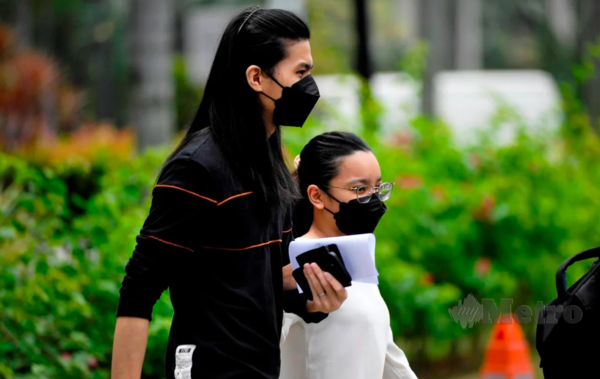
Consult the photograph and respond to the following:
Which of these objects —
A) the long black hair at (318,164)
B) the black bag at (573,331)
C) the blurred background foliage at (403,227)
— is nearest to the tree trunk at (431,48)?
the blurred background foliage at (403,227)

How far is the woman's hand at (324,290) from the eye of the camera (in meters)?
2.79

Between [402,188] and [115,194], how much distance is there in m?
2.40

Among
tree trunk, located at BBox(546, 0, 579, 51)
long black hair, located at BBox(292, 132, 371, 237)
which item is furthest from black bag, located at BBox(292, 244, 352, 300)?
tree trunk, located at BBox(546, 0, 579, 51)

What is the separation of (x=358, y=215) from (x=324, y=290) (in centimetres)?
38

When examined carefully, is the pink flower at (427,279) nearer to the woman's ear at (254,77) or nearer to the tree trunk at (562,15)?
Result: the woman's ear at (254,77)

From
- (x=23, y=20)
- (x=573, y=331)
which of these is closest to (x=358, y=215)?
(x=573, y=331)

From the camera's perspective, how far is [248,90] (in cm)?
274

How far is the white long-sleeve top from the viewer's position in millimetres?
3025

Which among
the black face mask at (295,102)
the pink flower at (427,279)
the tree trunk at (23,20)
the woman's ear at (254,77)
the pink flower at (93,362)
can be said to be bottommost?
the tree trunk at (23,20)

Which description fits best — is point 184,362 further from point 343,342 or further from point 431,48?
point 431,48

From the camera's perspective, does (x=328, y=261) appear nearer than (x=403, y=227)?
Yes

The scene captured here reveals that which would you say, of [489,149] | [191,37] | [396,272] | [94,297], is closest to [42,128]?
[489,149]

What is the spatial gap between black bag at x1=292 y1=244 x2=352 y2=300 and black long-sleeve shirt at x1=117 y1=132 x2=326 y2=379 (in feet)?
0.70

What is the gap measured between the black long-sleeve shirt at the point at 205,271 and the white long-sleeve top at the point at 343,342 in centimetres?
46
